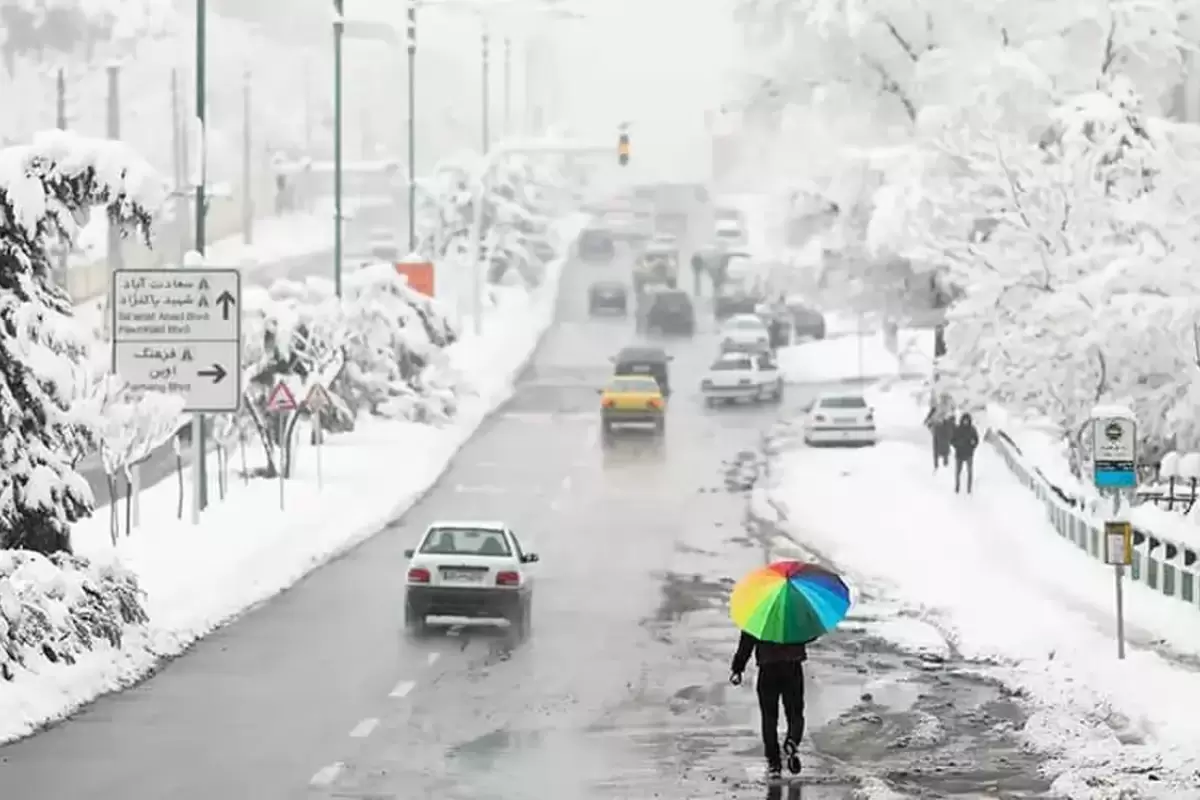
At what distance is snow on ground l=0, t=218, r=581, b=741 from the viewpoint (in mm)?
21781

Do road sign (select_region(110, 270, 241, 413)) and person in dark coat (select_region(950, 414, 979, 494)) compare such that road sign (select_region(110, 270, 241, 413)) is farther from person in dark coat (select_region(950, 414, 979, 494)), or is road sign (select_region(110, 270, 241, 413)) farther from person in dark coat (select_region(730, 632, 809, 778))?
person in dark coat (select_region(730, 632, 809, 778))

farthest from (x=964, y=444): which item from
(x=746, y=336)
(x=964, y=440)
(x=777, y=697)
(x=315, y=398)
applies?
(x=746, y=336)

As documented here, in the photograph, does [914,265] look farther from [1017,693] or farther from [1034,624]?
[1017,693]

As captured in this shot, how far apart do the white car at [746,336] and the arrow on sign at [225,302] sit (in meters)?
42.7

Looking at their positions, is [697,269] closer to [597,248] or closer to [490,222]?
[490,222]

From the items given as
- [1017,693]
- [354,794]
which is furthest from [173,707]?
[1017,693]

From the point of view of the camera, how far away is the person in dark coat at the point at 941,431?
46.8 meters

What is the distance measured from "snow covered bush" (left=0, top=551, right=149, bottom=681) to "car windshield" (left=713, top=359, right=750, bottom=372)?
44.4m

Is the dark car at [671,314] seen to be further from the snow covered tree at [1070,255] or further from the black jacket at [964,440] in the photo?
the black jacket at [964,440]

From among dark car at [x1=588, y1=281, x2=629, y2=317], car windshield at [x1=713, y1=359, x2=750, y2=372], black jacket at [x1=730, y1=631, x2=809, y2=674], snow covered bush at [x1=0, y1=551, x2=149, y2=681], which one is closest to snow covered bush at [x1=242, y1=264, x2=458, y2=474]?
car windshield at [x1=713, y1=359, x2=750, y2=372]

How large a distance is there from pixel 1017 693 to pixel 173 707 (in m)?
7.54

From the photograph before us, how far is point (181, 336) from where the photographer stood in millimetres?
34406

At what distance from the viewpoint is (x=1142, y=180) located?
145 feet

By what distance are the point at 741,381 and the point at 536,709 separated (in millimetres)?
46171
